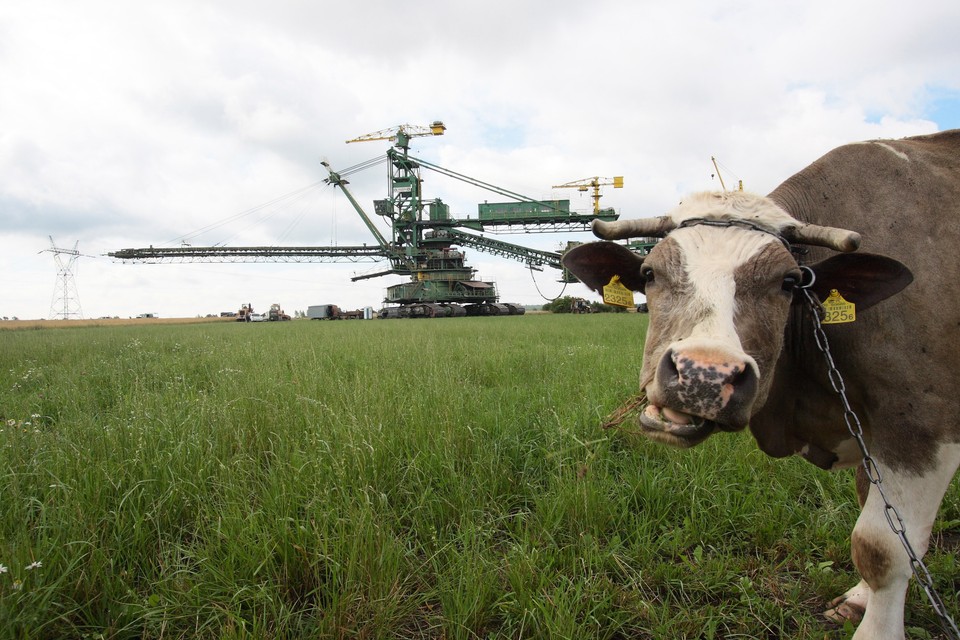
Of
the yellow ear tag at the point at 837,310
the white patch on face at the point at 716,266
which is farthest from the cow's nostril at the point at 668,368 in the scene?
the yellow ear tag at the point at 837,310

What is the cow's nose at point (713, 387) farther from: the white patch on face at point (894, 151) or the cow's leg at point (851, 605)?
the white patch on face at point (894, 151)

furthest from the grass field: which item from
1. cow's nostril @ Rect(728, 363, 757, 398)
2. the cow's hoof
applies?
cow's nostril @ Rect(728, 363, 757, 398)

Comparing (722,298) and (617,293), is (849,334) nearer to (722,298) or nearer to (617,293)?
(722,298)

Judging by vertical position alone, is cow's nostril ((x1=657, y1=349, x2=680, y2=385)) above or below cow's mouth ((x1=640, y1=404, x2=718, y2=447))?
above

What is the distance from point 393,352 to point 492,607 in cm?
648

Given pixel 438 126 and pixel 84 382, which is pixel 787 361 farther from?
pixel 438 126

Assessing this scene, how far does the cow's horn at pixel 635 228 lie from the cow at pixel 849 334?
3.0 inches

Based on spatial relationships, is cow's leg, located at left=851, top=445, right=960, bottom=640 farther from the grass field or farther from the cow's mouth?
the cow's mouth

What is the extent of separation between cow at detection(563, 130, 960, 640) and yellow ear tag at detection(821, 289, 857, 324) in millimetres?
12

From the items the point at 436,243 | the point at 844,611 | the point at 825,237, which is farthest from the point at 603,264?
the point at 436,243

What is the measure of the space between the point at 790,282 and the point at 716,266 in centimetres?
39

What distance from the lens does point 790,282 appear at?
7.18 feet

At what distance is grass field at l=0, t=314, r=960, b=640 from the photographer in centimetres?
191

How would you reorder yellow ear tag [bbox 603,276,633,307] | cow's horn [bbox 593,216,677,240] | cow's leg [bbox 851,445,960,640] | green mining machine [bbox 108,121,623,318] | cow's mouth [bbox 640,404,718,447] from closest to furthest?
cow's mouth [bbox 640,404,718,447]
cow's leg [bbox 851,445,960,640]
cow's horn [bbox 593,216,677,240]
yellow ear tag [bbox 603,276,633,307]
green mining machine [bbox 108,121,623,318]
